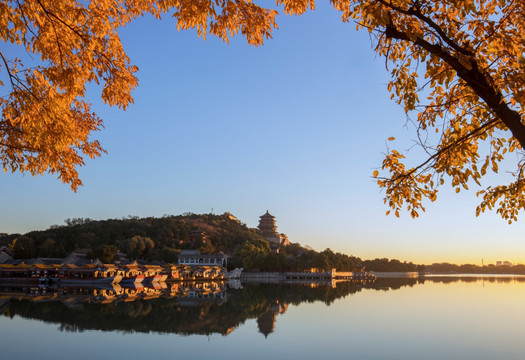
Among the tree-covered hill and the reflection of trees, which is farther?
the tree-covered hill

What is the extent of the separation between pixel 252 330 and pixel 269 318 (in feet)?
10.1

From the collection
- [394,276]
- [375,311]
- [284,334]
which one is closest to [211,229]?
[394,276]

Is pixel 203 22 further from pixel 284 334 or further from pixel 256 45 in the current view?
pixel 284 334

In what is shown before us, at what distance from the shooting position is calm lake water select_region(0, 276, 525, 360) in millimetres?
12836

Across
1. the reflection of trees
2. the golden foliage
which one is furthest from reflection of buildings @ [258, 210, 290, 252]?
the golden foliage

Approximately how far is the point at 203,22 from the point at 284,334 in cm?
1389

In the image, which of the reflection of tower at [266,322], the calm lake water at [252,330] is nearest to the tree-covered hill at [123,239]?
the calm lake water at [252,330]

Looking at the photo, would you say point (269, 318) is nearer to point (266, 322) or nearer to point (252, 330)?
point (266, 322)

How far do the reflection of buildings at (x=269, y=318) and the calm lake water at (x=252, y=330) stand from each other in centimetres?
4

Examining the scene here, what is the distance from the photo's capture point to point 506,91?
3.63 m

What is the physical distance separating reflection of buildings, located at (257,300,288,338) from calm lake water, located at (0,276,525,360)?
0.04 meters

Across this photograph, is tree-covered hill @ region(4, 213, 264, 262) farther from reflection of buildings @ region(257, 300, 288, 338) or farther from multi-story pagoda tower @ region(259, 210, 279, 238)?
reflection of buildings @ region(257, 300, 288, 338)

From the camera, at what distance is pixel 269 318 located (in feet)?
65.0

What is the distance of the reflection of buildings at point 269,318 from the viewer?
664 inches
